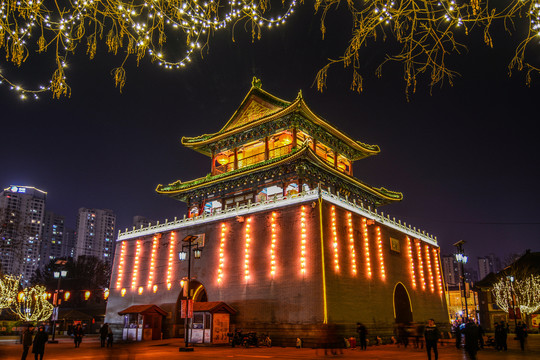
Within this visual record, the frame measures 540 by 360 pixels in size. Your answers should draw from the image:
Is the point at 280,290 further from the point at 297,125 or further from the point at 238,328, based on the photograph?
the point at 297,125

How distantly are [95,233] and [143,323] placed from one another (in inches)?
3403

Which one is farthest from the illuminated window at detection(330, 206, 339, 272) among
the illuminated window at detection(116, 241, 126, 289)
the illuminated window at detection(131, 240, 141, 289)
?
the illuminated window at detection(116, 241, 126, 289)

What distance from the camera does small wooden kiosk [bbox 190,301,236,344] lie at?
19938mm

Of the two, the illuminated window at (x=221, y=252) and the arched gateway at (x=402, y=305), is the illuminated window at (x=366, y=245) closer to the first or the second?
the arched gateway at (x=402, y=305)

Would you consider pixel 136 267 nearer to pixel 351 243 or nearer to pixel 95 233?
pixel 351 243

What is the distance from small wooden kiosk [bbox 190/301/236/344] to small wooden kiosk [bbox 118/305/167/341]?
14.8 ft

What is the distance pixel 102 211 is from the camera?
10375 cm

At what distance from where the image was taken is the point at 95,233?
332ft

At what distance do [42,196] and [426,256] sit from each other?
81.1m

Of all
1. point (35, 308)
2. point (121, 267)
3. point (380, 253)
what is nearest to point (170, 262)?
point (121, 267)

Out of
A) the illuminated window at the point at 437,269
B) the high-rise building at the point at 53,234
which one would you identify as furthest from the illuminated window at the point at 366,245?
the high-rise building at the point at 53,234

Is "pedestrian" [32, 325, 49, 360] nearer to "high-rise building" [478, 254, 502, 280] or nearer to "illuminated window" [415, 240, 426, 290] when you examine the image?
"illuminated window" [415, 240, 426, 290]

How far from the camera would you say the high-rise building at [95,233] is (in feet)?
326

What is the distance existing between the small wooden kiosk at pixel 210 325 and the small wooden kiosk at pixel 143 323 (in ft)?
14.8
